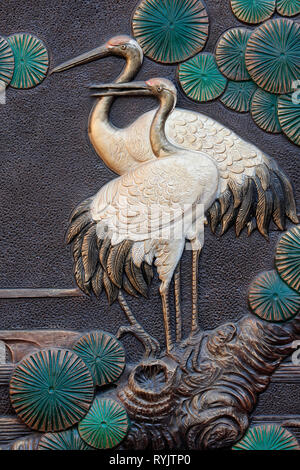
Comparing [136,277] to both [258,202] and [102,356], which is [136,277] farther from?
[258,202]

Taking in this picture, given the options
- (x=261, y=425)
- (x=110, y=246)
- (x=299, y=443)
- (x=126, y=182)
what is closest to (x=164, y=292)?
(x=110, y=246)

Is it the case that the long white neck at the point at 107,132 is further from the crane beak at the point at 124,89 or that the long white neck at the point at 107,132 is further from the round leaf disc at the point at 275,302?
the round leaf disc at the point at 275,302

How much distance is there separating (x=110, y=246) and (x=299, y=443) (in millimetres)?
738

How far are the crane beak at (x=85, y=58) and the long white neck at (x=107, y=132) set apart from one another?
0.07 metres

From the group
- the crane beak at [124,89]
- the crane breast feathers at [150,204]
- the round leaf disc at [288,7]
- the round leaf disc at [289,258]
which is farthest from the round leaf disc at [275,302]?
the round leaf disc at [288,7]

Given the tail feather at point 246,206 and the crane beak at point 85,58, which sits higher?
the crane beak at point 85,58

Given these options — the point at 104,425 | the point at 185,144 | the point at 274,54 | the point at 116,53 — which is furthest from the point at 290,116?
the point at 104,425

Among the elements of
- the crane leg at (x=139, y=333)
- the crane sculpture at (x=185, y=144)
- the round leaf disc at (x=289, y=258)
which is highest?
the crane sculpture at (x=185, y=144)

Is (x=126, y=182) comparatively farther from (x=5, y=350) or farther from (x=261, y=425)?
(x=261, y=425)

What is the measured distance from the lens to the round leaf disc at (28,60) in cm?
182

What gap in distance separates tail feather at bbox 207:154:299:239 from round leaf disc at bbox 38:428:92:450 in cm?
66

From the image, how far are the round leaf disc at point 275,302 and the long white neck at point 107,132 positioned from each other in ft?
1.63

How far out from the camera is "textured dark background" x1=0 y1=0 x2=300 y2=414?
1.81 m

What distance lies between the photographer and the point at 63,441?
1756 mm
